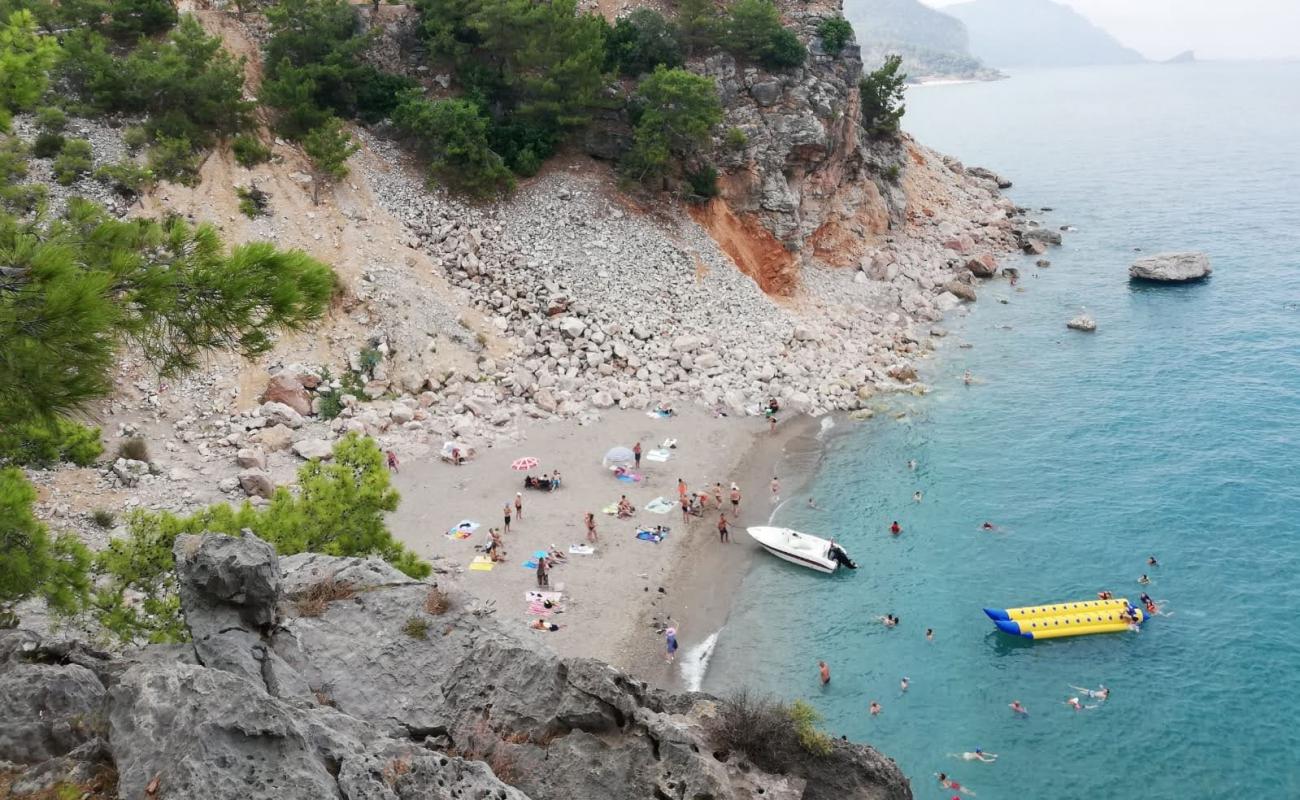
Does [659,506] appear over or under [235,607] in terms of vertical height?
under

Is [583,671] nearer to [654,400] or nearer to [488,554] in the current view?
[488,554]

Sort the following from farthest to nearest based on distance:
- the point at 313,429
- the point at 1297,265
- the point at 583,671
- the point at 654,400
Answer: the point at 1297,265, the point at 654,400, the point at 313,429, the point at 583,671

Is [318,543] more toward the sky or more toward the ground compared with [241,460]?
more toward the sky

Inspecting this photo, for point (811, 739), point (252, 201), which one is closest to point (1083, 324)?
point (811, 739)

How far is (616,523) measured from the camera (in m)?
32.7

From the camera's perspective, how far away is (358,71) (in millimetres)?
46781

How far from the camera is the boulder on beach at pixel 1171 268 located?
61594 millimetres

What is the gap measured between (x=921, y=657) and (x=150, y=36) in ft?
156

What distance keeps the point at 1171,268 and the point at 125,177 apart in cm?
6700

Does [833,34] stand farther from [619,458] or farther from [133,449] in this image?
[133,449]

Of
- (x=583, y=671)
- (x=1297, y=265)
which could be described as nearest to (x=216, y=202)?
(x=583, y=671)

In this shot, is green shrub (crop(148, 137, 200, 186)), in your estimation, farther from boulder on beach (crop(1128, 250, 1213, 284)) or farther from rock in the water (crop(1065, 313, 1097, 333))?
boulder on beach (crop(1128, 250, 1213, 284))

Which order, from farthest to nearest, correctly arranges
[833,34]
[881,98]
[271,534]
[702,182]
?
[881,98]
[833,34]
[702,182]
[271,534]

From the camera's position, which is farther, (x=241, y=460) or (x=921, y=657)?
(x=241, y=460)
